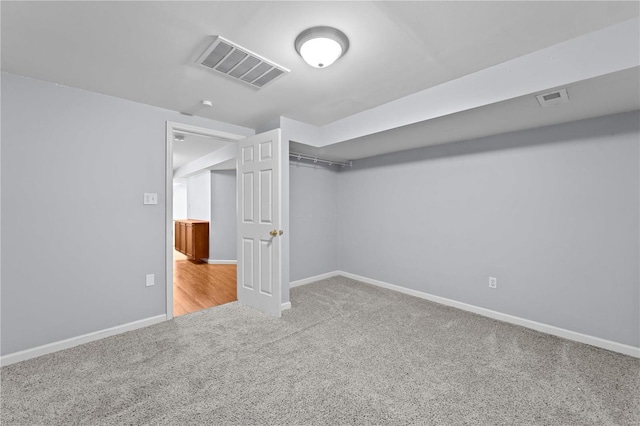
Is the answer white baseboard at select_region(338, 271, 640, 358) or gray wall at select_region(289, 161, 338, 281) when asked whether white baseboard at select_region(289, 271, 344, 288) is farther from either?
white baseboard at select_region(338, 271, 640, 358)

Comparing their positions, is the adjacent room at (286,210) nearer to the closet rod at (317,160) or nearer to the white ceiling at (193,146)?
the closet rod at (317,160)

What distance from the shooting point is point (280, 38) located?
172cm

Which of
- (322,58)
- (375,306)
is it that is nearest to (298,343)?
(375,306)

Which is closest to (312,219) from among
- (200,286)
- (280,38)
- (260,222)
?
(260,222)

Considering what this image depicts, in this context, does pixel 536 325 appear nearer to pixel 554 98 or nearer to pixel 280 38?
pixel 554 98

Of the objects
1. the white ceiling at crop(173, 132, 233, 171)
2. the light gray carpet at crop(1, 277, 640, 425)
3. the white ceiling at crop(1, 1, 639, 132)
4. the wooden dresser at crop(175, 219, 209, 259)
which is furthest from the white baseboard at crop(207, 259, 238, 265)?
the white ceiling at crop(1, 1, 639, 132)

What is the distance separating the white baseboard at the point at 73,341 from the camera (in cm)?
211

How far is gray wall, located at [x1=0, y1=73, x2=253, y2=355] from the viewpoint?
214 cm

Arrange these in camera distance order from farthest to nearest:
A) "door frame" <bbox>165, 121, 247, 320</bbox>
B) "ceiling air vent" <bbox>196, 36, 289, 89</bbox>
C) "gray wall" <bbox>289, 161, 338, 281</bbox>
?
"gray wall" <bbox>289, 161, 338, 281</bbox>, "door frame" <bbox>165, 121, 247, 320</bbox>, "ceiling air vent" <bbox>196, 36, 289, 89</bbox>

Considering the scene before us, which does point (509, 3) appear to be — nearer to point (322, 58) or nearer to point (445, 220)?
point (322, 58)

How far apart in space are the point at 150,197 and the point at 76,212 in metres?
0.60

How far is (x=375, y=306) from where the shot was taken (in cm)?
330

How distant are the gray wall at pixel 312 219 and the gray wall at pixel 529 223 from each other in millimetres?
966

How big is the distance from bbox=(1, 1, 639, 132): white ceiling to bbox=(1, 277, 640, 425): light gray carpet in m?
2.31
